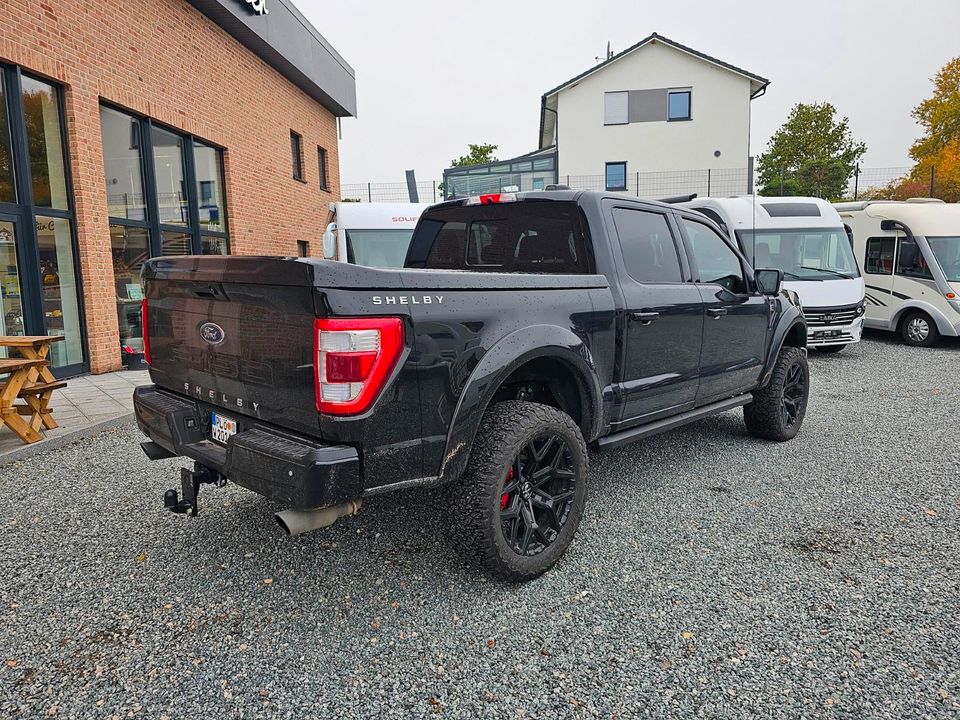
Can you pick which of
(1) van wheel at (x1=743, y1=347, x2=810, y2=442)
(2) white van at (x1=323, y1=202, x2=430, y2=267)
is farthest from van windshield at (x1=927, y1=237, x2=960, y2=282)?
(2) white van at (x1=323, y1=202, x2=430, y2=267)

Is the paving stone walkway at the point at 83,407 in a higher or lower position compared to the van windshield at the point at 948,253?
lower

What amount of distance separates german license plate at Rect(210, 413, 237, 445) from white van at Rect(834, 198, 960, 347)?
1230cm

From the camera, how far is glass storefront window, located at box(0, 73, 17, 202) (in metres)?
7.65

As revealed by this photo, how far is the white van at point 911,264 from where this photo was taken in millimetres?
11469

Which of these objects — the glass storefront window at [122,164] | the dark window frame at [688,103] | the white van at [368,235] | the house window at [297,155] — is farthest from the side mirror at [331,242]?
the dark window frame at [688,103]

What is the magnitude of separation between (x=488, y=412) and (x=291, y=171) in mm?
13796

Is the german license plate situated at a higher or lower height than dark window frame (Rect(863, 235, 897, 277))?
lower

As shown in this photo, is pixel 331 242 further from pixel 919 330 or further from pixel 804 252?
pixel 919 330

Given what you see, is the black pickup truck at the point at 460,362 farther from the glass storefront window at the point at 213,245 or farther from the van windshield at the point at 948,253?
the van windshield at the point at 948,253

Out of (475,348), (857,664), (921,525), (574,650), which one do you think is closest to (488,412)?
(475,348)

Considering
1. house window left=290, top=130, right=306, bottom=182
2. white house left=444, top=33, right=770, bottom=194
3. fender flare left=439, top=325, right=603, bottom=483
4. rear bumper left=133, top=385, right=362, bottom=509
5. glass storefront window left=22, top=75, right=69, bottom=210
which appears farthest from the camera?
white house left=444, top=33, right=770, bottom=194

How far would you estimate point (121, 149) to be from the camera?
953 cm

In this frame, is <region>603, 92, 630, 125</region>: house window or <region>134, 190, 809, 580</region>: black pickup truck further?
<region>603, 92, 630, 125</region>: house window

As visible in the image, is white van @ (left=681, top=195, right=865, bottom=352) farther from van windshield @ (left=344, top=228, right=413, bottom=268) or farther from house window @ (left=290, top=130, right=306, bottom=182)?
house window @ (left=290, top=130, right=306, bottom=182)
